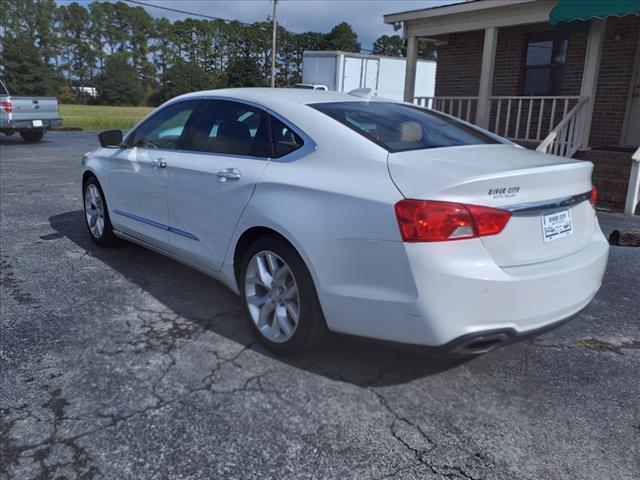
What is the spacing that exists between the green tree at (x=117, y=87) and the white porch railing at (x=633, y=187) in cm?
6615

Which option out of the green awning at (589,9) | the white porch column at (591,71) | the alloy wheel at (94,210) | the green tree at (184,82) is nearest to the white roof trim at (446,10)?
the green awning at (589,9)

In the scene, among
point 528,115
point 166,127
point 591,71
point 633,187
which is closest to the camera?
point 166,127

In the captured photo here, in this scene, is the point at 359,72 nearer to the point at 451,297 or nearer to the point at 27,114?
the point at 27,114

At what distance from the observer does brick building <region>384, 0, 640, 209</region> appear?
9.38 metres

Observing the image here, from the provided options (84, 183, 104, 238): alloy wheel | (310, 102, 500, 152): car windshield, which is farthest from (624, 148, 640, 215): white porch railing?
(84, 183, 104, 238): alloy wheel

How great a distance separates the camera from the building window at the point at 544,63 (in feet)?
37.8

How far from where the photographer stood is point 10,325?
3736mm

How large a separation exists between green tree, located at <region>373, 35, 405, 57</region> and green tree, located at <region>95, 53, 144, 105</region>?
47.2 m

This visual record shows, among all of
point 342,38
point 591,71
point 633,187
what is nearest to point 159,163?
point 633,187

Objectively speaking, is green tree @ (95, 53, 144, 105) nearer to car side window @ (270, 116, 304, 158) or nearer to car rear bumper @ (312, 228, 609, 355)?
car side window @ (270, 116, 304, 158)

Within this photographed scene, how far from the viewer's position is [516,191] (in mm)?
2666

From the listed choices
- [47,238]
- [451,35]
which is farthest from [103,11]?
[47,238]

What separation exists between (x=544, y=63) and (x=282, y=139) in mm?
10218

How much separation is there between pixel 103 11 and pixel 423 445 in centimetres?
10373
